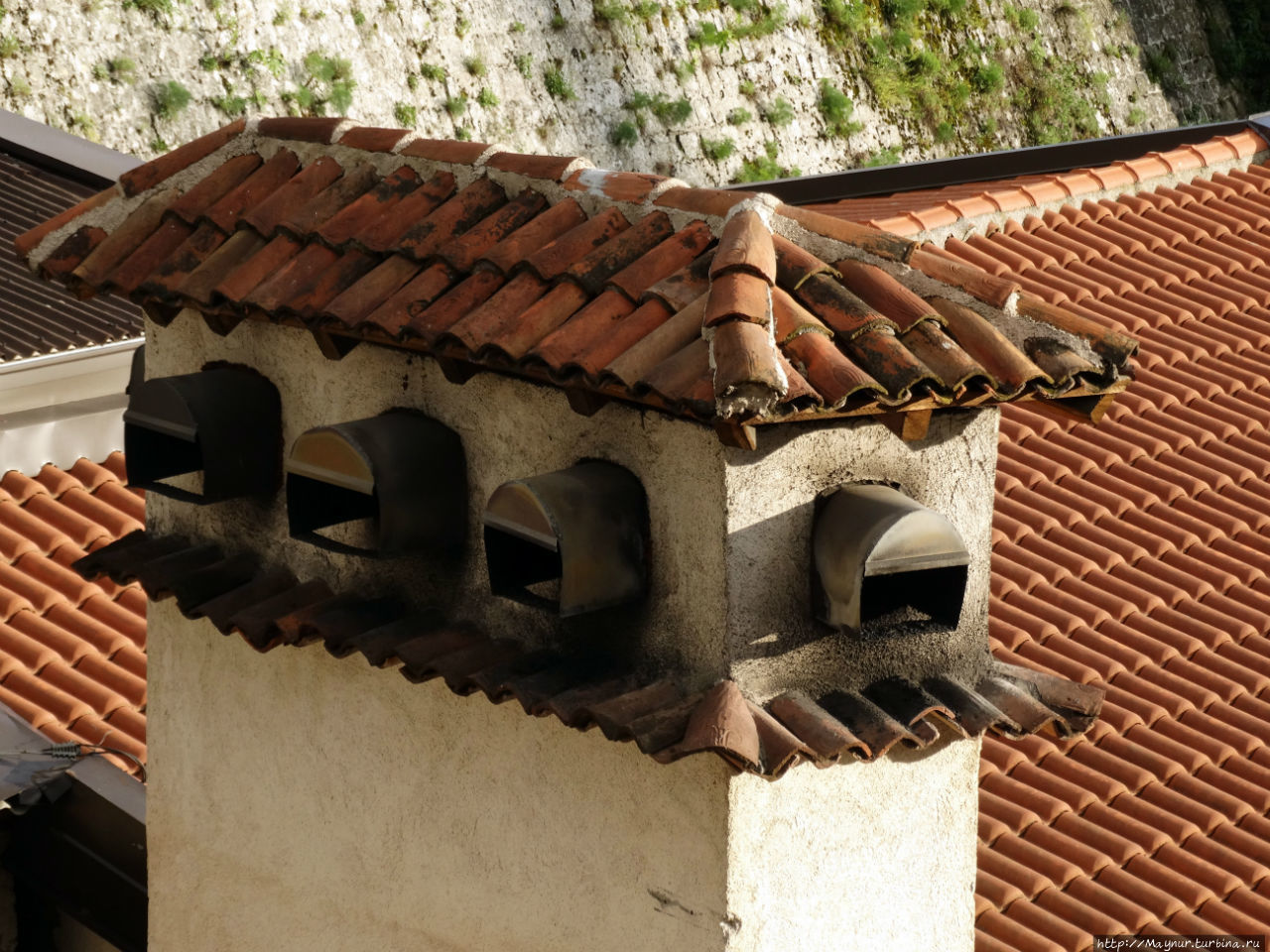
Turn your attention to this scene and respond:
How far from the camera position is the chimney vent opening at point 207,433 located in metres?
3.72

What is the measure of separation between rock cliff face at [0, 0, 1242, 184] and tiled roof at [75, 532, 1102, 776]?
1005 centimetres

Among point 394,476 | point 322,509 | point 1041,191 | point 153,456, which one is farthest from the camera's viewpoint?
point 1041,191

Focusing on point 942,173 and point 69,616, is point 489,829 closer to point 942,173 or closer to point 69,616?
point 69,616

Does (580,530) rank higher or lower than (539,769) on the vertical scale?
higher

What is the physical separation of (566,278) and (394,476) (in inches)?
19.7

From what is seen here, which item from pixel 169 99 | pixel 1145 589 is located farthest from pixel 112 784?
pixel 169 99

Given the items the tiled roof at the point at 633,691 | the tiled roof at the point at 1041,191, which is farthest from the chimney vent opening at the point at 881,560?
the tiled roof at the point at 1041,191

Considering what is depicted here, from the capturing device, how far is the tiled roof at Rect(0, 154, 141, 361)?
24.2 ft

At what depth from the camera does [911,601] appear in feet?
10.4

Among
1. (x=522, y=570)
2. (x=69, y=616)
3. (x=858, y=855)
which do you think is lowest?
(x=858, y=855)

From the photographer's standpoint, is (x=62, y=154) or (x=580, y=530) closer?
(x=580, y=530)

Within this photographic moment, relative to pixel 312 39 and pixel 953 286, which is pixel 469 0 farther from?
pixel 953 286

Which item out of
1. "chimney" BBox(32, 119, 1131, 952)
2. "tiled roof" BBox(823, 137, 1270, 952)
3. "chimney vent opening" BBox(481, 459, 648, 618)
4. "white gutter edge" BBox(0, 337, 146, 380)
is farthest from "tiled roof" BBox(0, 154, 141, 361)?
"chimney vent opening" BBox(481, 459, 648, 618)

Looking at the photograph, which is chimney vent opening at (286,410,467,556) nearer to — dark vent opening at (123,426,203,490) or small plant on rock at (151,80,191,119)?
dark vent opening at (123,426,203,490)
